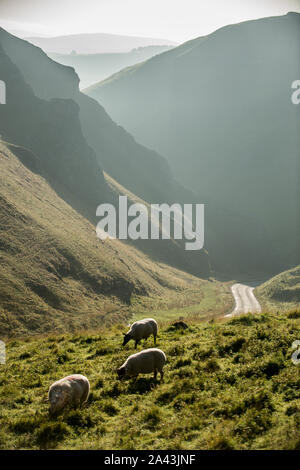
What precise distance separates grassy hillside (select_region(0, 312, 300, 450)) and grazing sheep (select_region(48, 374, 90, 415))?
38cm

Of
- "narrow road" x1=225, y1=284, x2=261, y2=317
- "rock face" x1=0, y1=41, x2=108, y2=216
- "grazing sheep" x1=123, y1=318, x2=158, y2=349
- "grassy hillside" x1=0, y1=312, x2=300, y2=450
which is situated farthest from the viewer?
"rock face" x1=0, y1=41, x2=108, y2=216

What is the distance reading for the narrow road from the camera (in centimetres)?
5972

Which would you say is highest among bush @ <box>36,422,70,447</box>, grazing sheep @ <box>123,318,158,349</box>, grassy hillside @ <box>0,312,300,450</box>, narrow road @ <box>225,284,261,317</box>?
narrow road @ <box>225,284,261,317</box>

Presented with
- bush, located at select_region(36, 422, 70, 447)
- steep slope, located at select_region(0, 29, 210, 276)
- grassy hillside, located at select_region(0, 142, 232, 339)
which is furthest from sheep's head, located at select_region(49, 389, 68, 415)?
steep slope, located at select_region(0, 29, 210, 276)

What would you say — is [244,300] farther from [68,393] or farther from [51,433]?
[51,433]

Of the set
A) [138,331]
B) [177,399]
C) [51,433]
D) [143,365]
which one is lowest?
[51,433]

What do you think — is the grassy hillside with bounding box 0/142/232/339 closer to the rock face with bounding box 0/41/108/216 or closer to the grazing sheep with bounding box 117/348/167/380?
the rock face with bounding box 0/41/108/216

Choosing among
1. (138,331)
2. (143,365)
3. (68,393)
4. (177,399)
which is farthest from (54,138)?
(177,399)

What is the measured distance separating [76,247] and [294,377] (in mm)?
47586

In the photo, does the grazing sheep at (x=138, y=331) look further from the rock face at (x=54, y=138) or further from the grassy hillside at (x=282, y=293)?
the rock face at (x=54, y=138)

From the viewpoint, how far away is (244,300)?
71.9 metres

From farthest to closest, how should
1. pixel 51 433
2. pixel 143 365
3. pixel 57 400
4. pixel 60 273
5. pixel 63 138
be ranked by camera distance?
pixel 63 138 → pixel 60 273 → pixel 143 365 → pixel 57 400 → pixel 51 433

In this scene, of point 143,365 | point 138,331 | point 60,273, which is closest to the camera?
point 143,365

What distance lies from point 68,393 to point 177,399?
12.4 ft
